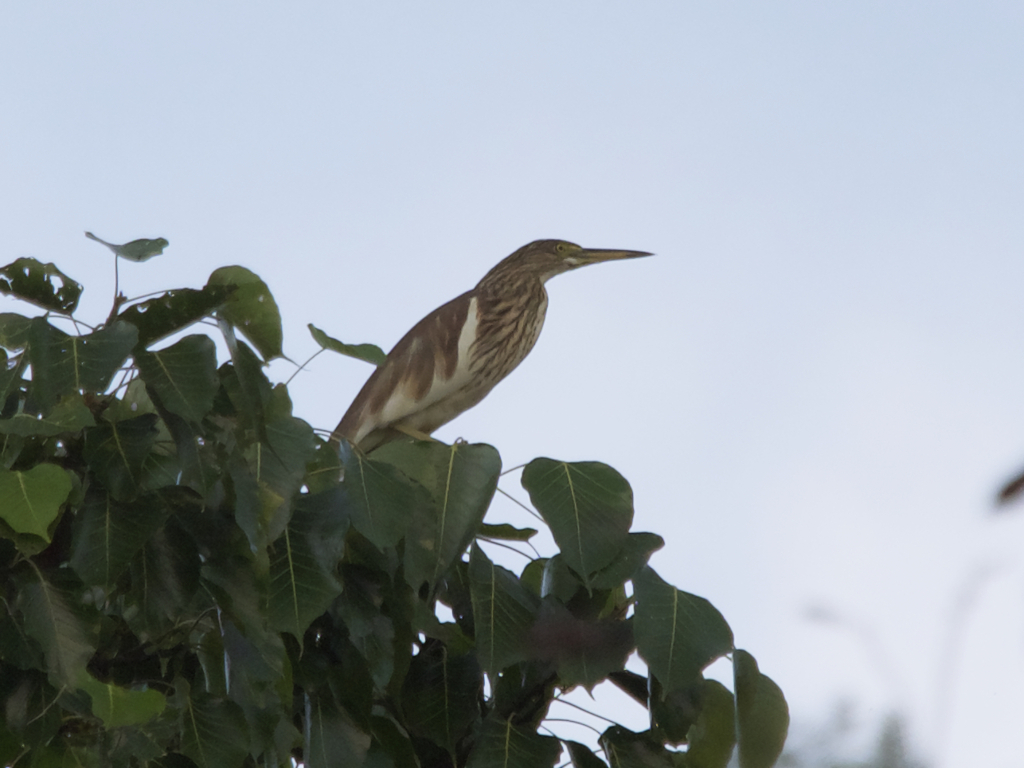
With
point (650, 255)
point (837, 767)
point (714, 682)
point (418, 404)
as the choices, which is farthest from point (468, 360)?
point (837, 767)

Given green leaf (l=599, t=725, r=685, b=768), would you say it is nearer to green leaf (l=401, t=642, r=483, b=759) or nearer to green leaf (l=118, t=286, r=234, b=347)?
green leaf (l=401, t=642, r=483, b=759)

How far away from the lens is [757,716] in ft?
5.54

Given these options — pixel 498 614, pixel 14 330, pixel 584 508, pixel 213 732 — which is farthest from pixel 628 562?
pixel 14 330

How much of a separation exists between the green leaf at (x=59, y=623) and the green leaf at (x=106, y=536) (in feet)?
0.12

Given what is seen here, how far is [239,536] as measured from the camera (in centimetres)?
155

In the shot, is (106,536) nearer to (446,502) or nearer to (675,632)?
(446,502)

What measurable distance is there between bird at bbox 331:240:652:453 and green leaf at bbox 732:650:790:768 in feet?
5.84

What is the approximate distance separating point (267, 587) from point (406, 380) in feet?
6.75

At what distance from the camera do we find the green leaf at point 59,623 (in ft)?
4.56

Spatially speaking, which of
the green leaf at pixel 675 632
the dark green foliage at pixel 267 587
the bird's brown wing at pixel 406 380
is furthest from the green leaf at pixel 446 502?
the bird's brown wing at pixel 406 380

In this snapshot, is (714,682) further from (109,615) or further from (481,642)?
(109,615)

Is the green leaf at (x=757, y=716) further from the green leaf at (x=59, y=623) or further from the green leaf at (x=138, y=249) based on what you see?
the green leaf at (x=138, y=249)

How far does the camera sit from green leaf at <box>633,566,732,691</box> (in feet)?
5.17

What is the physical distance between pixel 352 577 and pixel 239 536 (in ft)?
0.63
